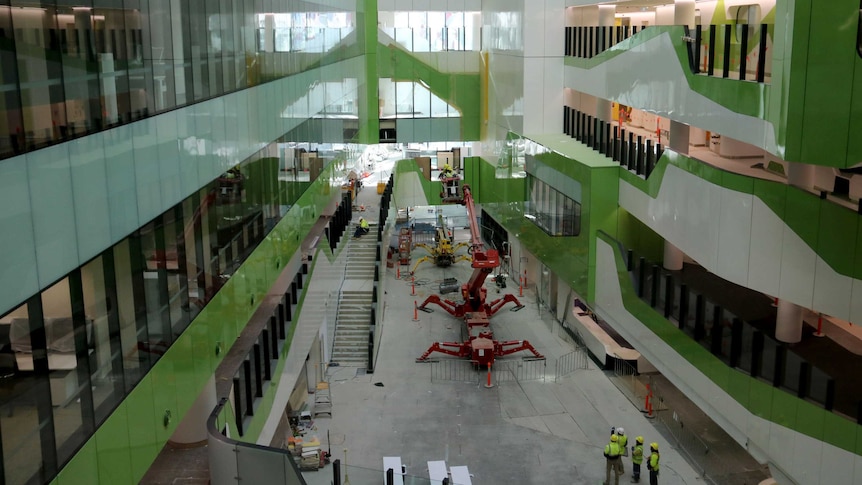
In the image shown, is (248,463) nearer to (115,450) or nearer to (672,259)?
(115,450)

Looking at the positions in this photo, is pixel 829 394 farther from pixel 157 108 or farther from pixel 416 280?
pixel 416 280

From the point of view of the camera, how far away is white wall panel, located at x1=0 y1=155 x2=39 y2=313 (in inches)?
331

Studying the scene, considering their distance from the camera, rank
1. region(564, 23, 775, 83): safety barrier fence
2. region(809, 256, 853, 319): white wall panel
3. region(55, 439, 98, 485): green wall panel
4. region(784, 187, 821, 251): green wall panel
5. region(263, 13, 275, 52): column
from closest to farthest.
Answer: region(55, 439, 98, 485): green wall panel < region(809, 256, 853, 319): white wall panel < region(784, 187, 821, 251): green wall panel < region(564, 23, 775, 83): safety barrier fence < region(263, 13, 275, 52): column

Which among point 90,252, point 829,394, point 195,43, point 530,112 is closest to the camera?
point 90,252

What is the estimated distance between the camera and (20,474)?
875 centimetres

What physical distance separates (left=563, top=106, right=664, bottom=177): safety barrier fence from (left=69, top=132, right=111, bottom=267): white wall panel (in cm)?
2035

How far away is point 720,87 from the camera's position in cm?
2202

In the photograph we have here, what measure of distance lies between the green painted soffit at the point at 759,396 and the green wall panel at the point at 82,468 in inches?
550

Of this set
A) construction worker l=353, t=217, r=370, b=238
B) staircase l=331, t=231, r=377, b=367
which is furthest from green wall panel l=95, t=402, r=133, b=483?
construction worker l=353, t=217, r=370, b=238

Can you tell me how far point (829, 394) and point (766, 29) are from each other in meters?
7.95

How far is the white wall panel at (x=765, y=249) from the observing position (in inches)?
792

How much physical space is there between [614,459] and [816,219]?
9.19m

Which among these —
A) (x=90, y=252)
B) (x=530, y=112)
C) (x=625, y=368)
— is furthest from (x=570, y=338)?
(x=90, y=252)

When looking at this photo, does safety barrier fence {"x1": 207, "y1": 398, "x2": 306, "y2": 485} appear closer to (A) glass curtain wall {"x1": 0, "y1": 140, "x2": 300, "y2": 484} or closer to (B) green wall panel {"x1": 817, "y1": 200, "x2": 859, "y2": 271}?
(A) glass curtain wall {"x1": 0, "y1": 140, "x2": 300, "y2": 484}
